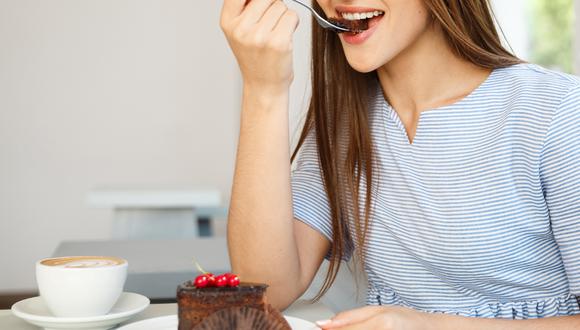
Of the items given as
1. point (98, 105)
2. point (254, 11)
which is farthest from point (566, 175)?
point (98, 105)

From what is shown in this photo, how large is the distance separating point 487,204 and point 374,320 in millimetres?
344

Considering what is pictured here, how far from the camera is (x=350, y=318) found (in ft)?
2.79

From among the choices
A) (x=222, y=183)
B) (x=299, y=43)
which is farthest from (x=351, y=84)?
(x=222, y=183)

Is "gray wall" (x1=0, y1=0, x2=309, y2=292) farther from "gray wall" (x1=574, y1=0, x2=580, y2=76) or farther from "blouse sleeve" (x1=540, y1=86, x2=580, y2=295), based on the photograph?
"blouse sleeve" (x1=540, y1=86, x2=580, y2=295)

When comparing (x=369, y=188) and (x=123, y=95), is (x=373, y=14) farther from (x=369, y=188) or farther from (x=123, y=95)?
(x=123, y=95)

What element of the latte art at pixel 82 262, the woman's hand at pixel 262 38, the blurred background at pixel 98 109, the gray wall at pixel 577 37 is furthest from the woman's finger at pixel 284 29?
the blurred background at pixel 98 109

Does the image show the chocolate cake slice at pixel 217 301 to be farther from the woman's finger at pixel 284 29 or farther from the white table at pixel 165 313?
the woman's finger at pixel 284 29

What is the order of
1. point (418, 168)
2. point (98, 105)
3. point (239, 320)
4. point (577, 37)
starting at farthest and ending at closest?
point (98, 105) < point (577, 37) < point (418, 168) < point (239, 320)

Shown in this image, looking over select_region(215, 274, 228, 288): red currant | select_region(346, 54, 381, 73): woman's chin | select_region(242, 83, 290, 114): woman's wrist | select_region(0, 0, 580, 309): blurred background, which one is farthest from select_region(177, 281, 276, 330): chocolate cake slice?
select_region(0, 0, 580, 309): blurred background

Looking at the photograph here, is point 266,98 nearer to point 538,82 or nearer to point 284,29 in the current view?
point 284,29

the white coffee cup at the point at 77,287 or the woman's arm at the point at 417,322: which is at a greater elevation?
the white coffee cup at the point at 77,287

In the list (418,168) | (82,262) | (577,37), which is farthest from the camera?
(577,37)

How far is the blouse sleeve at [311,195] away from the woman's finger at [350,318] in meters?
0.42

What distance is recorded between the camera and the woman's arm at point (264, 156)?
1.10 m
